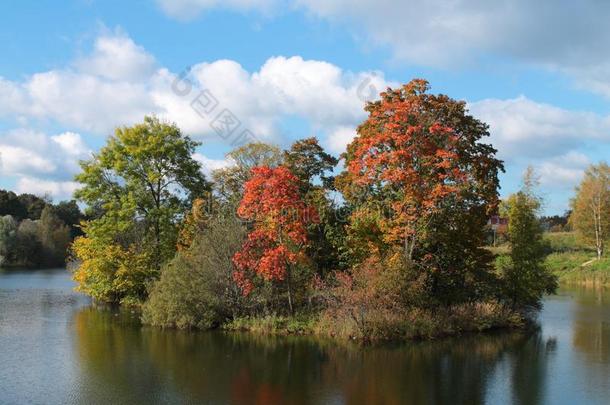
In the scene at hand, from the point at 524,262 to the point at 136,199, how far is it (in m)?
25.7

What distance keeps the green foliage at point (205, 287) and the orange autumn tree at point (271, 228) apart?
0.90 metres

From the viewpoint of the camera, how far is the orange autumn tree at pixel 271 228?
95.3 feet

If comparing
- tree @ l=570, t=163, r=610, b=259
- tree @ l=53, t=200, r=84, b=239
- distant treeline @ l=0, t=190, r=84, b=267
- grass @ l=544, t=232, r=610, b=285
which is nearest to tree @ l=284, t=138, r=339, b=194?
grass @ l=544, t=232, r=610, b=285

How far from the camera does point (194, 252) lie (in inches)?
1252

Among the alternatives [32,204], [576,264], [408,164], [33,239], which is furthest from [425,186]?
[32,204]

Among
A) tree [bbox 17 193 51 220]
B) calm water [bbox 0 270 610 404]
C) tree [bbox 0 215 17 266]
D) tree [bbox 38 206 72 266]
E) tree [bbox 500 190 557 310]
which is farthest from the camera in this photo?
tree [bbox 17 193 51 220]

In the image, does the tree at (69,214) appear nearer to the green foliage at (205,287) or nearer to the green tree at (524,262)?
the green foliage at (205,287)

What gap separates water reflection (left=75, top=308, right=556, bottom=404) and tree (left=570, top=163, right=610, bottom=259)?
4323 cm

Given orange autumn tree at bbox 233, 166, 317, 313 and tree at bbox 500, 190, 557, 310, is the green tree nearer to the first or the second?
tree at bbox 500, 190, 557, 310

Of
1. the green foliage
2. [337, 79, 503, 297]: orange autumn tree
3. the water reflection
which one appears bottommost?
the water reflection

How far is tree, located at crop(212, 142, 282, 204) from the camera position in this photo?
145ft

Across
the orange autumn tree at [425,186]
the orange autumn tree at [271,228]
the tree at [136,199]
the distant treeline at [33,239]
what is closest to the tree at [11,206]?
the distant treeline at [33,239]

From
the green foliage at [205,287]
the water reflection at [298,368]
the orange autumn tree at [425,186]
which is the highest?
the orange autumn tree at [425,186]

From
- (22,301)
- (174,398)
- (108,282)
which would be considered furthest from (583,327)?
(22,301)
